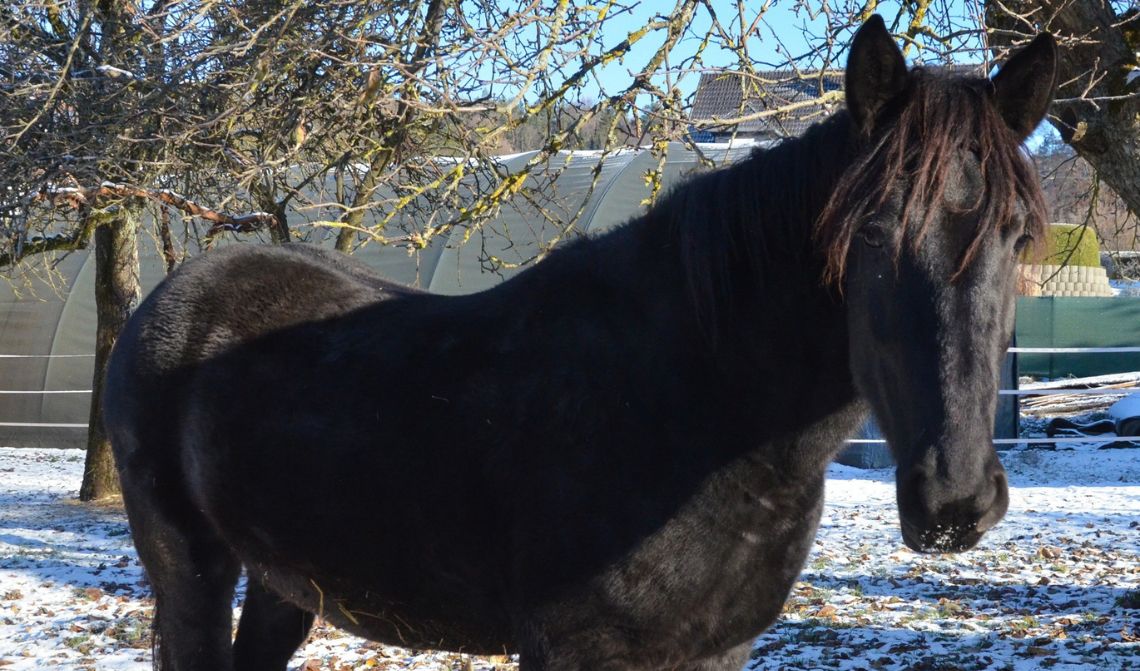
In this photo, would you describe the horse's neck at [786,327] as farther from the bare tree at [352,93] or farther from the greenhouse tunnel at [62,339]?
the greenhouse tunnel at [62,339]

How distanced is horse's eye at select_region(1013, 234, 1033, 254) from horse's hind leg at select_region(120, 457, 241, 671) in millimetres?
2586

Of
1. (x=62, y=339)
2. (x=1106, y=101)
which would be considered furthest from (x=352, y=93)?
(x=62, y=339)

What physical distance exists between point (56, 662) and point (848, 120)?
4.86 metres

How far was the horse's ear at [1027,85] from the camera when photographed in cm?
203

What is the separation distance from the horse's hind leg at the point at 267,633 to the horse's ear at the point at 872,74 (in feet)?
8.65

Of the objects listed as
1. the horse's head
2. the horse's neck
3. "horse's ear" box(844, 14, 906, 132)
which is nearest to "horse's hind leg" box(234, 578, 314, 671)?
the horse's neck

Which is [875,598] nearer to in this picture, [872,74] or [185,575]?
[185,575]

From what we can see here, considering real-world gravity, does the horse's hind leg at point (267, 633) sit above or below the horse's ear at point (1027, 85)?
below

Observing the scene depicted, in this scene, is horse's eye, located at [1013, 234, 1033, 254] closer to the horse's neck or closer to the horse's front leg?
the horse's neck

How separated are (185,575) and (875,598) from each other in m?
4.23

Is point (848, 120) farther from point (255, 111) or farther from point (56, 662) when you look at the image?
point (56, 662)

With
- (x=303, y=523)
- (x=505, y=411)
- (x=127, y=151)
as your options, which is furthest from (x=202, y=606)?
(x=127, y=151)

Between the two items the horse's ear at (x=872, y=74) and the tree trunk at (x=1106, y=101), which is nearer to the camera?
the horse's ear at (x=872, y=74)

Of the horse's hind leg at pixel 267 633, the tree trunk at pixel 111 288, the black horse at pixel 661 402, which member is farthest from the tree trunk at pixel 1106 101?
the tree trunk at pixel 111 288
